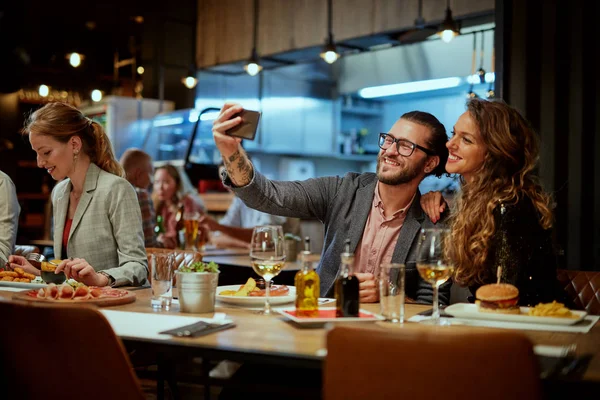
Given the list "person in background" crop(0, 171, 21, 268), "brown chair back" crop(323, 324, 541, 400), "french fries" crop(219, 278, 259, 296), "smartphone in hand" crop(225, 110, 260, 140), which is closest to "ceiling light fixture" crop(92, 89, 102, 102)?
"person in background" crop(0, 171, 21, 268)

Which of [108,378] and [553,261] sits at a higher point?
[553,261]

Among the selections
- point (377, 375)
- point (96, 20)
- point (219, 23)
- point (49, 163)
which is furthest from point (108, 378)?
point (96, 20)

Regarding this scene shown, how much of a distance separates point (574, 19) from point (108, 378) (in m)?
3.34

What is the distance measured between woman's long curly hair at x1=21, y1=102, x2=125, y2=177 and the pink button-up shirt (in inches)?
45.0

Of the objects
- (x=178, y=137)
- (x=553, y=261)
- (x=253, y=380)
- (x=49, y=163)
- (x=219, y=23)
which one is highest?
(x=219, y=23)

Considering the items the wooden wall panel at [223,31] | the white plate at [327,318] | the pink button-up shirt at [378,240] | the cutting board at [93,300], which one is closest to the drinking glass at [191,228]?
the pink button-up shirt at [378,240]

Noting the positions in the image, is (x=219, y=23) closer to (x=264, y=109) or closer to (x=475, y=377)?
(x=264, y=109)

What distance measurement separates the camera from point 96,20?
10562 mm

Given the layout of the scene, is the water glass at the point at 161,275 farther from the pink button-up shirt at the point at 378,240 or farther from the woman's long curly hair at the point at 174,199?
the woman's long curly hair at the point at 174,199

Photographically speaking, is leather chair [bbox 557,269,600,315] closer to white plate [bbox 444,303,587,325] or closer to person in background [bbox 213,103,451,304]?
person in background [bbox 213,103,451,304]

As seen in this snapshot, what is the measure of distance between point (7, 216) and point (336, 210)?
1443mm

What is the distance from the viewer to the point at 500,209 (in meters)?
2.27

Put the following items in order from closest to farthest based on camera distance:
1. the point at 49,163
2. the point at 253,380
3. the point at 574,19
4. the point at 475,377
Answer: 1. the point at 475,377
2. the point at 253,380
3. the point at 49,163
4. the point at 574,19

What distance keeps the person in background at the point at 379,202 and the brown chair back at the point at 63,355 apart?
1259 mm
